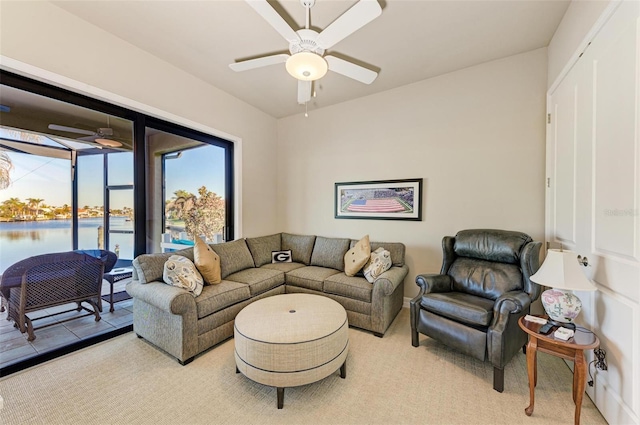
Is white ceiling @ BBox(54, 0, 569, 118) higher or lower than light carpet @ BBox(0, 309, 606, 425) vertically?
higher

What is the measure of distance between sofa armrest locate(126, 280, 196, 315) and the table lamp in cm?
272

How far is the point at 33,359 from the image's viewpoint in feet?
6.95

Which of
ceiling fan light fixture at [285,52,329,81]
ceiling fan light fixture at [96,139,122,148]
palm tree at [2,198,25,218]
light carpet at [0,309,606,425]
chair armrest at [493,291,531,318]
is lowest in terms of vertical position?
light carpet at [0,309,606,425]

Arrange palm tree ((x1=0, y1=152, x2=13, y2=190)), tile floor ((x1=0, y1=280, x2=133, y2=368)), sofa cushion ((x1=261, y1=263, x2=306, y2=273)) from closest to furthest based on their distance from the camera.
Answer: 1. palm tree ((x1=0, y1=152, x2=13, y2=190))
2. tile floor ((x1=0, y1=280, x2=133, y2=368))
3. sofa cushion ((x1=261, y1=263, x2=306, y2=273))

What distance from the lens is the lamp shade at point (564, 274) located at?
1625mm

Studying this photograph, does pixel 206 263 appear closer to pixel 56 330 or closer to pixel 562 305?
pixel 56 330

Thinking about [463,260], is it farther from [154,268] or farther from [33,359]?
[33,359]

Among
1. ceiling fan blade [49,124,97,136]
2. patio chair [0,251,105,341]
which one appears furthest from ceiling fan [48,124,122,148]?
patio chair [0,251,105,341]

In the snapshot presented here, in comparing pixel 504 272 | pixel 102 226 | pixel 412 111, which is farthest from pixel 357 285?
pixel 102 226

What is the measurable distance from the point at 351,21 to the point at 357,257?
239 centimetres

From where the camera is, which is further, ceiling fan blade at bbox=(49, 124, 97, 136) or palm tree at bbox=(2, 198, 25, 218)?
ceiling fan blade at bbox=(49, 124, 97, 136)

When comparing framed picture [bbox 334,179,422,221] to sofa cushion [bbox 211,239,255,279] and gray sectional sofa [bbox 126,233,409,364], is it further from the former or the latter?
sofa cushion [bbox 211,239,255,279]

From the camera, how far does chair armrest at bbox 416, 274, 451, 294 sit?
253 centimetres

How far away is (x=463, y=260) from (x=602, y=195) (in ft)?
4.18
